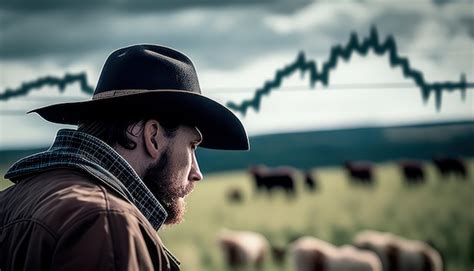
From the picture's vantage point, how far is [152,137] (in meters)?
1.20

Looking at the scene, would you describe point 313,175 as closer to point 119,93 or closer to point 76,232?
point 119,93

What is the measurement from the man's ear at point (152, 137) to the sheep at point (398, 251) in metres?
4.48

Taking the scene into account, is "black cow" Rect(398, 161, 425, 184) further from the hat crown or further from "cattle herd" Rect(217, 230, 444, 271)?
the hat crown

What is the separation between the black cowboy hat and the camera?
1196 mm

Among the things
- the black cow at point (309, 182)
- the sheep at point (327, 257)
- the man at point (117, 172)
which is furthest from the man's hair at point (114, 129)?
the black cow at point (309, 182)

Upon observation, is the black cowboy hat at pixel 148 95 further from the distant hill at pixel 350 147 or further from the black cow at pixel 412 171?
the black cow at pixel 412 171

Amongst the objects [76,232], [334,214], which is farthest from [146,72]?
[334,214]

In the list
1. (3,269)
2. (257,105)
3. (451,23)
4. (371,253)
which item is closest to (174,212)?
(3,269)

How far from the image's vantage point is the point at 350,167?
18.6 ft

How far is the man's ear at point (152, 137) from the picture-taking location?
1.19 metres

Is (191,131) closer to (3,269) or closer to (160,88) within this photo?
(160,88)

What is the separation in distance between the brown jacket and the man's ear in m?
0.18

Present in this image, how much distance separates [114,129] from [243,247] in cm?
432

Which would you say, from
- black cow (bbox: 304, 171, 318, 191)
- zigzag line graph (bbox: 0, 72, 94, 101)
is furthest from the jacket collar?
black cow (bbox: 304, 171, 318, 191)
